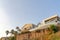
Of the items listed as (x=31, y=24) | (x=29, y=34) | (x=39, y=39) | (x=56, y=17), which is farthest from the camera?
(x=31, y=24)

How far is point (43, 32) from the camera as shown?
3347cm

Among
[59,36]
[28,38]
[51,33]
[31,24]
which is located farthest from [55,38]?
[31,24]

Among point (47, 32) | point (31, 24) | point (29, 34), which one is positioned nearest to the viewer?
point (47, 32)

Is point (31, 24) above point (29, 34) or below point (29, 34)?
above

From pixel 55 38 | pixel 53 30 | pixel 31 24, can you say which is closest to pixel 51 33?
pixel 53 30

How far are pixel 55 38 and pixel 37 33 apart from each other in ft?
22.3

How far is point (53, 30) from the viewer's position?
107 ft

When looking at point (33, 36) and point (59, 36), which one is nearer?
point (59, 36)

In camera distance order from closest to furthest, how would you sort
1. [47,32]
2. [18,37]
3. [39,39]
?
[39,39]
[47,32]
[18,37]

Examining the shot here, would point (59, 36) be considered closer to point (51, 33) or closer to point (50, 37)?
point (50, 37)

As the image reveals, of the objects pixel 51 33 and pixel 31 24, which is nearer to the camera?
pixel 51 33

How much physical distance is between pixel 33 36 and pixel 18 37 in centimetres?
480

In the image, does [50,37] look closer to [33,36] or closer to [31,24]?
[33,36]

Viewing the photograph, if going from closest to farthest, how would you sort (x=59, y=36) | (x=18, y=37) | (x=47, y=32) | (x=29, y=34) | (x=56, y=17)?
1. (x=59, y=36)
2. (x=47, y=32)
3. (x=29, y=34)
4. (x=18, y=37)
5. (x=56, y=17)
